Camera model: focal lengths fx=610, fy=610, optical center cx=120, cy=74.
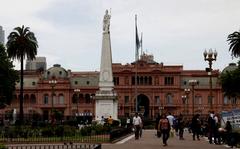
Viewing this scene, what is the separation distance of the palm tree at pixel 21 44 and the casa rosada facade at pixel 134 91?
194ft

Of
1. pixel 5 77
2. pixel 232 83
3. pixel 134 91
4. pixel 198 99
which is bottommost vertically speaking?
pixel 198 99

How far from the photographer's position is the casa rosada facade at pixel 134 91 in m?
133

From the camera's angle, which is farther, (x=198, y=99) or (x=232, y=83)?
(x=198, y=99)

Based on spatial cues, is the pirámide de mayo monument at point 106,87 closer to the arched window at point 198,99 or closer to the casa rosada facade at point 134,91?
the casa rosada facade at point 134,91

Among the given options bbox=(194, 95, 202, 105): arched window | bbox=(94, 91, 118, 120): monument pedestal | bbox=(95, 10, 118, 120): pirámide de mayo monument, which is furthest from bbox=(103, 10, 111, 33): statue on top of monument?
bbox=(194, 95, 202, 105): arched window

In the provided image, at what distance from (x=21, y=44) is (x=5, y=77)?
11.3 meters

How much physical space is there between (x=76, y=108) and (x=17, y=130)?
313 feet

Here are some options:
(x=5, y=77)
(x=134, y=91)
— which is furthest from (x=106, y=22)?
(x=134, y=91)

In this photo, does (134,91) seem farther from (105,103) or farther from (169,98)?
(105,103)

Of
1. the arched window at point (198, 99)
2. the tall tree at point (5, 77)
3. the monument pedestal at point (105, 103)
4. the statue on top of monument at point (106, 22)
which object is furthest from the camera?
the arched window at point (198, 99)

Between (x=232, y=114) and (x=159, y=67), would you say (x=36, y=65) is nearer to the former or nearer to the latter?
(x=159, y=67)

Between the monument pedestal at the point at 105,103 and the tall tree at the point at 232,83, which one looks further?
the tall tree at the point at 232,83

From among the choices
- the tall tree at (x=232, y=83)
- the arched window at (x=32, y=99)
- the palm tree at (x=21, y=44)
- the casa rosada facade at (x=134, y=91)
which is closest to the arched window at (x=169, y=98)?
the casa rosada facade at (x=134, y=91)

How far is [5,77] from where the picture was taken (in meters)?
81.1
